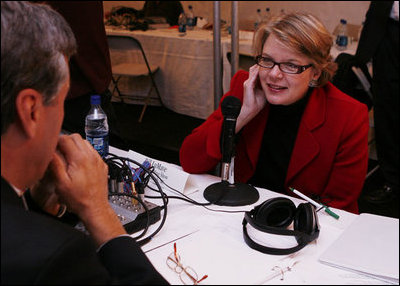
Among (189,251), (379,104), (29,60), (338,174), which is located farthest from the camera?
(379,104)

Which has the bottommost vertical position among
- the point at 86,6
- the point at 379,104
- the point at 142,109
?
the point at 142,109

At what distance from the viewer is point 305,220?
1.19 meters

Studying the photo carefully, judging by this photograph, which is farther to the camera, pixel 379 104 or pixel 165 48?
pixel 165 48

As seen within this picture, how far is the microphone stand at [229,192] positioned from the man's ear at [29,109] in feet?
2.33

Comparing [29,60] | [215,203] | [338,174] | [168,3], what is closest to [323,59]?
[338,174]

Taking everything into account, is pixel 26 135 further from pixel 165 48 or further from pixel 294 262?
pixel 165 48

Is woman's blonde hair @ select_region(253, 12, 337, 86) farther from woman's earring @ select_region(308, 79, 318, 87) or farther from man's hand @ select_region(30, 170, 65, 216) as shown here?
man's hand @ select_region(30, 170, 65, 216)

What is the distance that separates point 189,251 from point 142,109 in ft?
12.6

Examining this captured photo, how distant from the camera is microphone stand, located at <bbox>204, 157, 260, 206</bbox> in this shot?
1383mm

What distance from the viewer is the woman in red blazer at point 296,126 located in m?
1.59

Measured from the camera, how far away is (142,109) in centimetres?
486

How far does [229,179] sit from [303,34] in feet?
1.78

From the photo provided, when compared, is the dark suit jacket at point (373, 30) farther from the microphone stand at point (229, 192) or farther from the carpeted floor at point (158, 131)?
the microphone stand at point (229, 192)

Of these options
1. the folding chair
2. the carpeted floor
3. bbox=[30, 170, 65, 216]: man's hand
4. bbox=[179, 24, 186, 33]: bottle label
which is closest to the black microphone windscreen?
bbox=[30, 170, 65, 216]: man's hand
